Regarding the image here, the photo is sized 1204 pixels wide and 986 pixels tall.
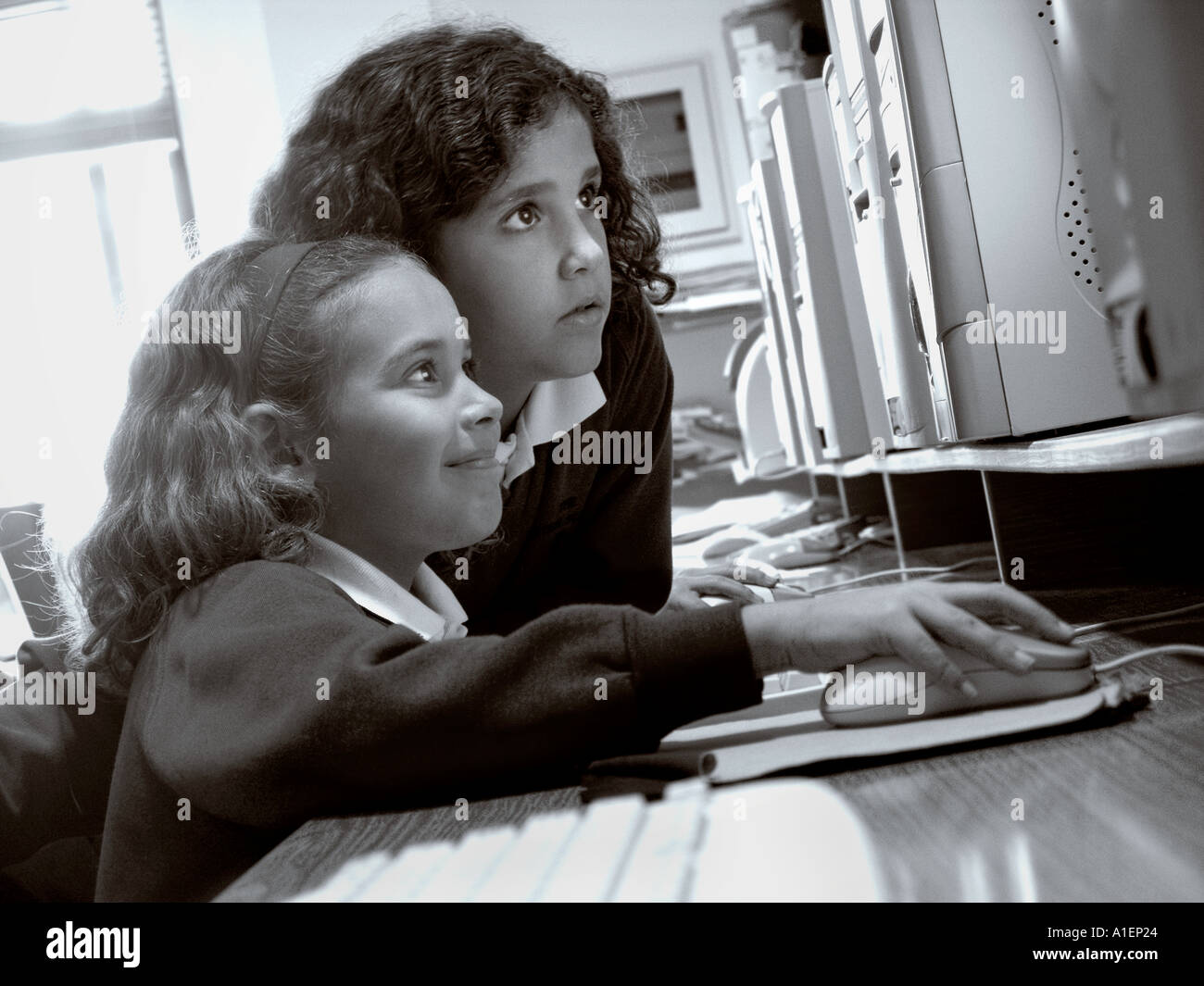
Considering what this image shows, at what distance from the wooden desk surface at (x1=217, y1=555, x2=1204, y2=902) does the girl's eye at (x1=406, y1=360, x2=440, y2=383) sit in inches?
10.8

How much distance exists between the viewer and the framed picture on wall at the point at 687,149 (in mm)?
2799

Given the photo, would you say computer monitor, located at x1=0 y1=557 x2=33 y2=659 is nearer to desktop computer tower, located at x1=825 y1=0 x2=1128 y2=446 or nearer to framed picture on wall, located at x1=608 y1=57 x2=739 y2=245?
desktop computer tower, located at x1=825 y1=0 x2=1128 y2=446

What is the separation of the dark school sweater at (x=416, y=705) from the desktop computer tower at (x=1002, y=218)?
320 millimetres

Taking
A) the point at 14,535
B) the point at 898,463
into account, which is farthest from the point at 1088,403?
the point at 14,535

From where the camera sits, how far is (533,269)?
87 centimetres

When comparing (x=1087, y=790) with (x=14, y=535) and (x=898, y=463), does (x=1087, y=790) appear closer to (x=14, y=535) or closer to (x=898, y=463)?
(x=898, y=463)

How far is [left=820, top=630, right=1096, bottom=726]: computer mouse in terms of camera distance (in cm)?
46

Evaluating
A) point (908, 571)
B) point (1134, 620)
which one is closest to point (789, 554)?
point (908, 571)

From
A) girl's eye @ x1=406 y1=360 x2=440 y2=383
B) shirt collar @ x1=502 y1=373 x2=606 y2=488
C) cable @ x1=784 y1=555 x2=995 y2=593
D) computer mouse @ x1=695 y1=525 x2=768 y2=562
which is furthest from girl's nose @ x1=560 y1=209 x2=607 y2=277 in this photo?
computer mouse @ x1=695 y1=525 x2=768 y2=562

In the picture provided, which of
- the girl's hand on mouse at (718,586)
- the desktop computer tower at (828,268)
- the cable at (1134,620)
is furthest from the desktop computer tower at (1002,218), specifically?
the desktop computer tower at (828,268)

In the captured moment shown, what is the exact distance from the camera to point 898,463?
1.04 meters

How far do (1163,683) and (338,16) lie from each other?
2229mm

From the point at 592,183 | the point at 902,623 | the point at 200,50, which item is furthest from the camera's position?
the point at 200,50

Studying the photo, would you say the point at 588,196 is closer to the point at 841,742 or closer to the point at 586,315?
the point at 586,315
